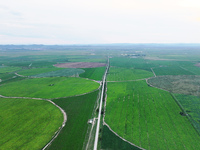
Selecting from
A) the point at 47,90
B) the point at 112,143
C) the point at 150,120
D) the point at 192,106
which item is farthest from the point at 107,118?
the point at 47,90

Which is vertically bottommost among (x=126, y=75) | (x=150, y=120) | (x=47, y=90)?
(x=150, y=120)

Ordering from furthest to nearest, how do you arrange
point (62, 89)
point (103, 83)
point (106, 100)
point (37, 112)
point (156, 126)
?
point (103, 83) → point (62, 89) → point (106, 100) → point (37, 112) → point (156, 126)

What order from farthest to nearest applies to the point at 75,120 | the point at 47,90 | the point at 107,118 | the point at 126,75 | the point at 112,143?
the point at 126,75
the point at 47,90
the point at 107,118
the point at 75,120
the point at 112,143

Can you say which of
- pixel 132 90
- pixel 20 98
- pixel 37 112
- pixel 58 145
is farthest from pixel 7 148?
pixel 132 90

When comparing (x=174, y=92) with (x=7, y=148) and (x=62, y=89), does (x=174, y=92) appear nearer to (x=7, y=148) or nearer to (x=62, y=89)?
(x=62, y=89)

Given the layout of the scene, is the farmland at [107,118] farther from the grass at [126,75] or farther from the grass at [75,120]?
the grass at [126,75]

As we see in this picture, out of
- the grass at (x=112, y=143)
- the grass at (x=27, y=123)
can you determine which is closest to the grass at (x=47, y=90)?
the grass at (x=27, y=123)

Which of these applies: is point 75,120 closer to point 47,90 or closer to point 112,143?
point 112,143
